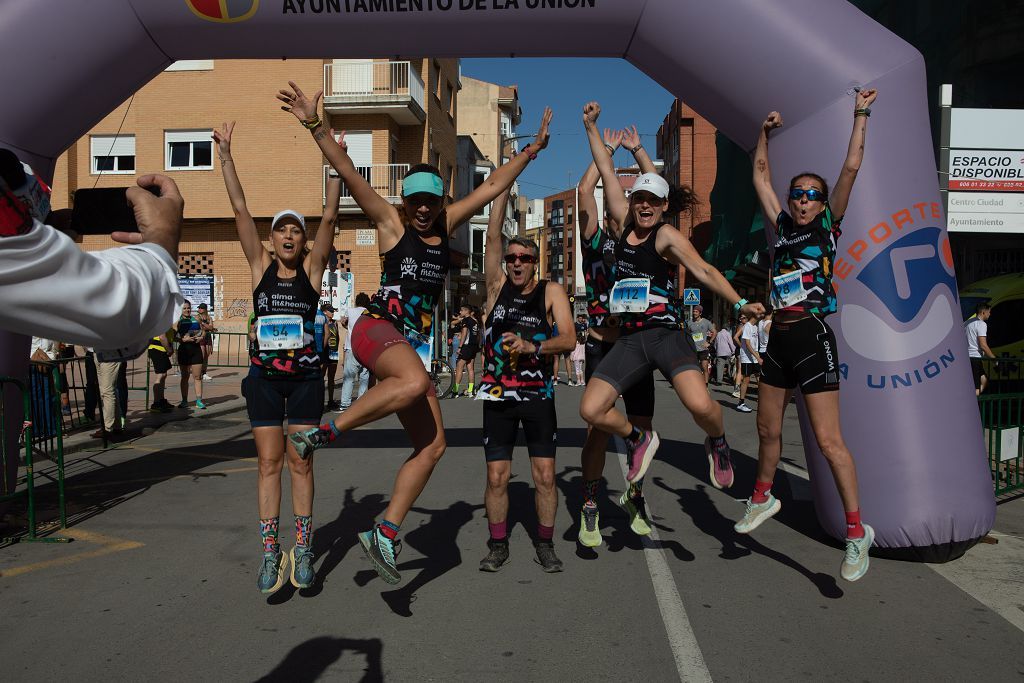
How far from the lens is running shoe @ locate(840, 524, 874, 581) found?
4363 mm

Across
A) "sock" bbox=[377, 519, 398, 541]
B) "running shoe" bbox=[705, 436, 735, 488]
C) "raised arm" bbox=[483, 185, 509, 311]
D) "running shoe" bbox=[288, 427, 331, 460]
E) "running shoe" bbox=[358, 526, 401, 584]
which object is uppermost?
"raised arm" bbox=[483, 185, 509, 311]

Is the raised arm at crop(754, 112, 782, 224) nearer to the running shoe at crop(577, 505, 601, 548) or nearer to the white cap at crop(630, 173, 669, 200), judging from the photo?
the white cap at crop(630, 173, 669, 200)

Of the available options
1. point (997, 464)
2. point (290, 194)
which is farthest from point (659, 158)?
point (997, 464)

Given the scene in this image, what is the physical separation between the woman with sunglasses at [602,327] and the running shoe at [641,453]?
0.64 feet

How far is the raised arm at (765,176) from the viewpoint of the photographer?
5.12m

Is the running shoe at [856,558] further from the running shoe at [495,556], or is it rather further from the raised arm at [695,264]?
the running shoe at [495,556]

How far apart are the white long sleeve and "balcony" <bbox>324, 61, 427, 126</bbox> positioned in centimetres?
2873

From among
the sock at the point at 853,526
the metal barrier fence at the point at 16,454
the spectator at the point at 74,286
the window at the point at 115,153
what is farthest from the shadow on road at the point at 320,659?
the window at the point at 115,153

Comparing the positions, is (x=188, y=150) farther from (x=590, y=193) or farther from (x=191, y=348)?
(x=590, y=193)

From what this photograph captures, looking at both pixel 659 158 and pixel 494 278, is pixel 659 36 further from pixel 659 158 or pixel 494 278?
pixel 659 158

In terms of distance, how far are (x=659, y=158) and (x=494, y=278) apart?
67.3m

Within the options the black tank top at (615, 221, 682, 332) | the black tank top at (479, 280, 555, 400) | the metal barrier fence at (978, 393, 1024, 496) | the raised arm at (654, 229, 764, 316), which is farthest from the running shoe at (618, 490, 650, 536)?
the metal barrier fence at (978, 393, 1024, 496)

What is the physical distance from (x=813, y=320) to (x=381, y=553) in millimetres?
2813

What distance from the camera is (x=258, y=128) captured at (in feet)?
93.9
